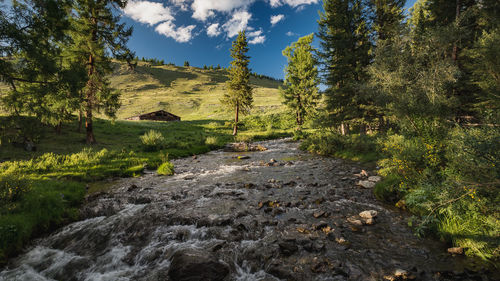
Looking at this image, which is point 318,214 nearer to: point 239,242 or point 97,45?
point 239,242

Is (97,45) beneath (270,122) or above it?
above

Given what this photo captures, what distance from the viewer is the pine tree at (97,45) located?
58.5 ft

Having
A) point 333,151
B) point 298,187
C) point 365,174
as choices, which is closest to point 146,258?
point 298,187

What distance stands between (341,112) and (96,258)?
21.7 m

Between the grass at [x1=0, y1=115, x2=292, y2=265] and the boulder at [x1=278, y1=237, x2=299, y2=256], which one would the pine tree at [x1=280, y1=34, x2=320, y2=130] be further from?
the boulder at [x1=278, y1=237, x2=299, y2=256]

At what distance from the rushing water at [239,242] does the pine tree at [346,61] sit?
1261 cm

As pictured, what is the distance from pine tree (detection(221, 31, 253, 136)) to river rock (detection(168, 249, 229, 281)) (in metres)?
32.4

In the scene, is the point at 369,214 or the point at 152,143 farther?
the point at 152,143

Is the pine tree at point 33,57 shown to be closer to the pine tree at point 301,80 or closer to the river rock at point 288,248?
the river rock at point 288,248

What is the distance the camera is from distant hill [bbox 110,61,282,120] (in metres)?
85.7

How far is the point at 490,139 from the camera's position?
160 inches

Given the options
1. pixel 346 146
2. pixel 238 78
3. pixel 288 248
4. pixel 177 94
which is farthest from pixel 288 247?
pixel 177 94

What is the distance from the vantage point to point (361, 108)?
63.6ft

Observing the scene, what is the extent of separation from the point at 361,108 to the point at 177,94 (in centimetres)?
13091
